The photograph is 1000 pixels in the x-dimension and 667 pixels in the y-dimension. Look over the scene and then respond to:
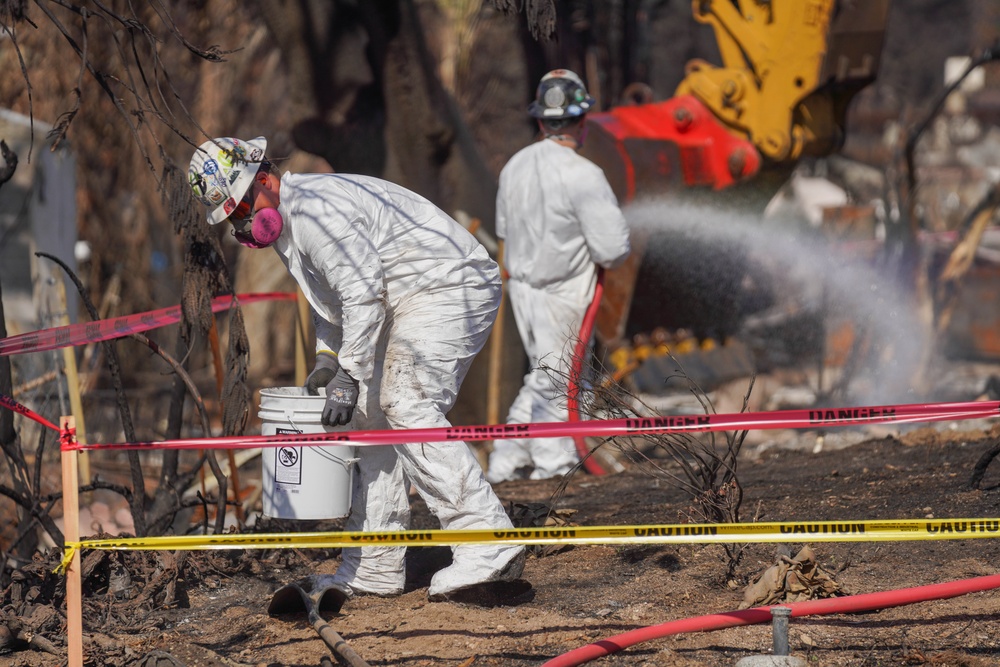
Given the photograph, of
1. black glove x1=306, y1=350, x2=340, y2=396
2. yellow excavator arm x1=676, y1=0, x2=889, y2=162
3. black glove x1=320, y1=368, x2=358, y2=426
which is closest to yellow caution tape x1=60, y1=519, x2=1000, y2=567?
black glove x1=320, y1=368, x2=358, y2=426

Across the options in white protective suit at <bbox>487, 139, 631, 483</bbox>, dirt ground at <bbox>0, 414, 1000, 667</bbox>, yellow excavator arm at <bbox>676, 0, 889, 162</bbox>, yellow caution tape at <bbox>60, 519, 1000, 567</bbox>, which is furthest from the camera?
yellow excavator arm at <bbox>676, 0, 889, 162</bbox>

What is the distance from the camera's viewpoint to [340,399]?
4.30m

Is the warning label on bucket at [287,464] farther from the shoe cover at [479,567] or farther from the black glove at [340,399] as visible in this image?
the shoe cover at [479,567]

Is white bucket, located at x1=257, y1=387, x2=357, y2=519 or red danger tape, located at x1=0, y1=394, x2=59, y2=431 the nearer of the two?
red danger tape, located at x1=0, y1=394, x2=59, y2=431

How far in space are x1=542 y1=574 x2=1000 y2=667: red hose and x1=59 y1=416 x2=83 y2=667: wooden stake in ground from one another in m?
1.49

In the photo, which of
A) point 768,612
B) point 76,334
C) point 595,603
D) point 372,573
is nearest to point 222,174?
point 76,334

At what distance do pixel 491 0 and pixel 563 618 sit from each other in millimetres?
2317

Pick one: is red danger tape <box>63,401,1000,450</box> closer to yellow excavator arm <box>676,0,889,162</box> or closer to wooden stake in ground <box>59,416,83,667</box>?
wooden stake in ground <box>59,416,83,667</box>

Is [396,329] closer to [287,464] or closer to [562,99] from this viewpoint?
[287,464]

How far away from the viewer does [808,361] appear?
39.7ft

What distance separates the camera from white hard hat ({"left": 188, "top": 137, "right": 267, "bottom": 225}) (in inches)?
173

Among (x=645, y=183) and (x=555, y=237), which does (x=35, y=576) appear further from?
(x=645, y=183)

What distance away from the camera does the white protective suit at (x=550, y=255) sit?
7074mm

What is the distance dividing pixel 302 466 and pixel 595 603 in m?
1.23
